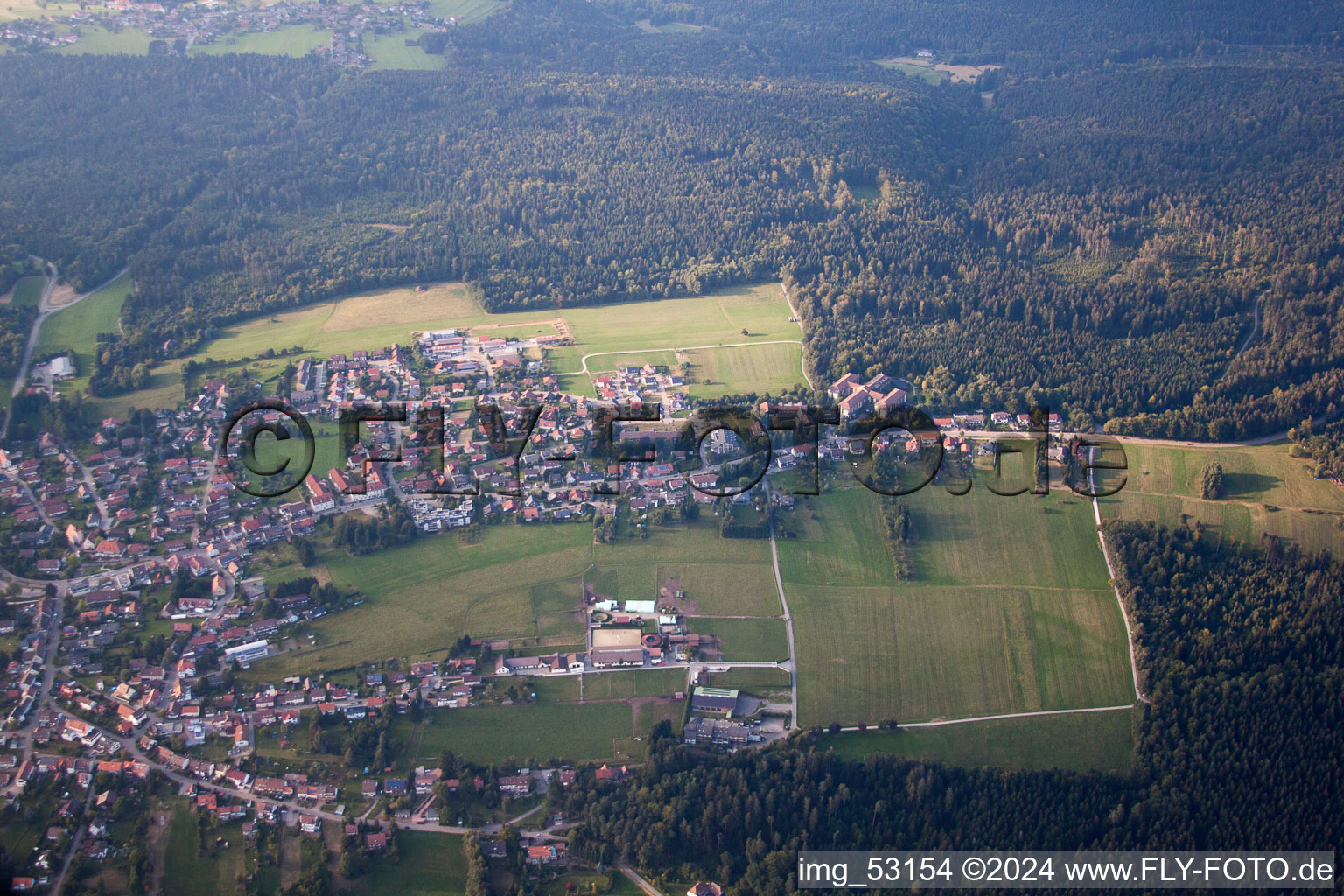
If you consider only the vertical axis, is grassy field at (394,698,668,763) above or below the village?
below

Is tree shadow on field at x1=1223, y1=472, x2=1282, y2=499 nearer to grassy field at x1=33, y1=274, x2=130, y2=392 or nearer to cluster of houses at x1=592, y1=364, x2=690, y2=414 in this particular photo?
cluster of houses at x1=592, y1=364, x2=690, y2=414

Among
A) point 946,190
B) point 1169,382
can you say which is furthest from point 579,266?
point 1169,382

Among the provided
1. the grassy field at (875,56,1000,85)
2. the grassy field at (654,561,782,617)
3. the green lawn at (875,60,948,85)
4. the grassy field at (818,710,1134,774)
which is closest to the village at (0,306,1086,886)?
the grassy field at (654,561,782,617)

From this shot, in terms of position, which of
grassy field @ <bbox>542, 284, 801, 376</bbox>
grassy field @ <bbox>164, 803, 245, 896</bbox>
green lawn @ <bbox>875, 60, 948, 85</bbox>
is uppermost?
green lawn @ <bbox>875, 60, 948, 85</bbox>

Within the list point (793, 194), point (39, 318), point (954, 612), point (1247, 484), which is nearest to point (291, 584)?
point (954, 612)

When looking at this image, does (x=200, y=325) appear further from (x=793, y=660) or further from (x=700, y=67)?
(x=700, y=67)
